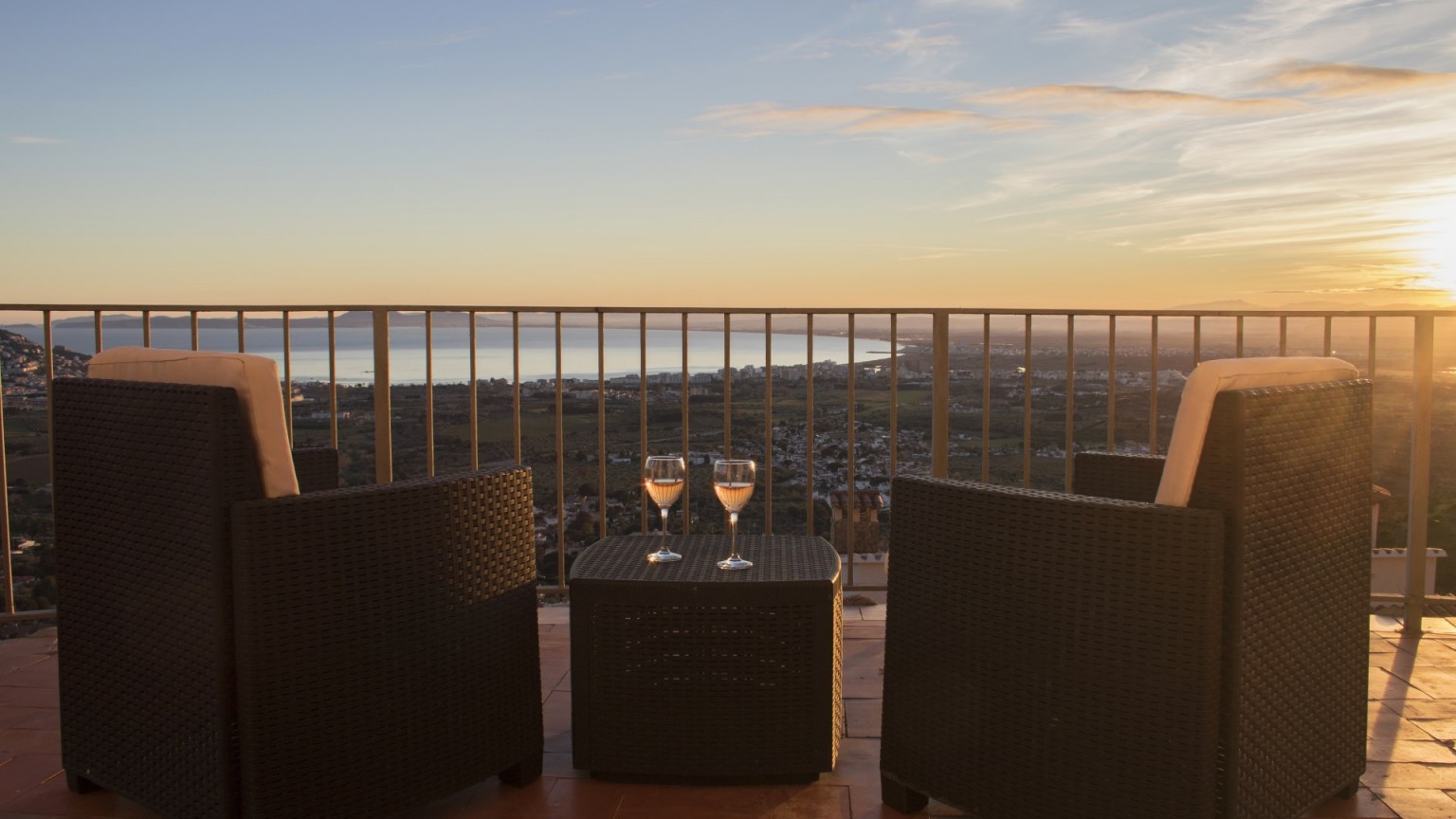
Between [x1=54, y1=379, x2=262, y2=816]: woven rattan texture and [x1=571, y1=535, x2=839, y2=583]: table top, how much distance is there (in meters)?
0.71

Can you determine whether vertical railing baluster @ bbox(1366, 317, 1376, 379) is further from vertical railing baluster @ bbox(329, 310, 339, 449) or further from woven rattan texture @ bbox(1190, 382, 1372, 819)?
vertical railing baluster @ bbox(329, 310, 339, 449)

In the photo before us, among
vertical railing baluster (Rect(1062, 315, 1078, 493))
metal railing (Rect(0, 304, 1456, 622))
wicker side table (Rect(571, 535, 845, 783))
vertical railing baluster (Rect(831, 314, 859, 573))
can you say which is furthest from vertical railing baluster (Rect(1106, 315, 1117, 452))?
wicker side table (Rect(571, 535, 845, 783))

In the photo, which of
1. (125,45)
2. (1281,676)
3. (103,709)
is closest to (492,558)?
(103,709)

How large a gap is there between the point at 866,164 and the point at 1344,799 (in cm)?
473

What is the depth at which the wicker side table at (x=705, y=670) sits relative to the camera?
6.92ft

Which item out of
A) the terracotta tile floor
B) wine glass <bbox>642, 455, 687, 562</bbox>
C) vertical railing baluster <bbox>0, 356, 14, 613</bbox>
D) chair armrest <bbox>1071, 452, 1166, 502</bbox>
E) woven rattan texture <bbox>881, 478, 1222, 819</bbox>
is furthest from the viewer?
vertical railing baluster <bbox>0, 356, 14, 613</bbox>

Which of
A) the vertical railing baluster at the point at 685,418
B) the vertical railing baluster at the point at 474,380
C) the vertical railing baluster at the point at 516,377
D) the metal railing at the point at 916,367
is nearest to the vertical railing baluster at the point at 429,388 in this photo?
the metal railing at the point at 916,367

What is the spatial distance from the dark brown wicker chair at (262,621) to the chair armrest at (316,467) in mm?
553

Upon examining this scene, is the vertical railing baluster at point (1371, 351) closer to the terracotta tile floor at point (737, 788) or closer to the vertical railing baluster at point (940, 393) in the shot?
the terracotta tile floor at point (737, 788)

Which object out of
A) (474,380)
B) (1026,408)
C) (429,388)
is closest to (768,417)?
(1026,408)

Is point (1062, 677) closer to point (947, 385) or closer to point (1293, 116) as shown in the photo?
point (947, 385)

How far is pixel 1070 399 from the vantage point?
3518mm

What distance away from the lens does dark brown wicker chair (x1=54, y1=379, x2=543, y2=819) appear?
176cm

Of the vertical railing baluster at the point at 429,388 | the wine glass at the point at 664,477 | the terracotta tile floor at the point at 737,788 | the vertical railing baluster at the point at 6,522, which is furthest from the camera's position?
the vertical railing baluster at the point at 429,388
